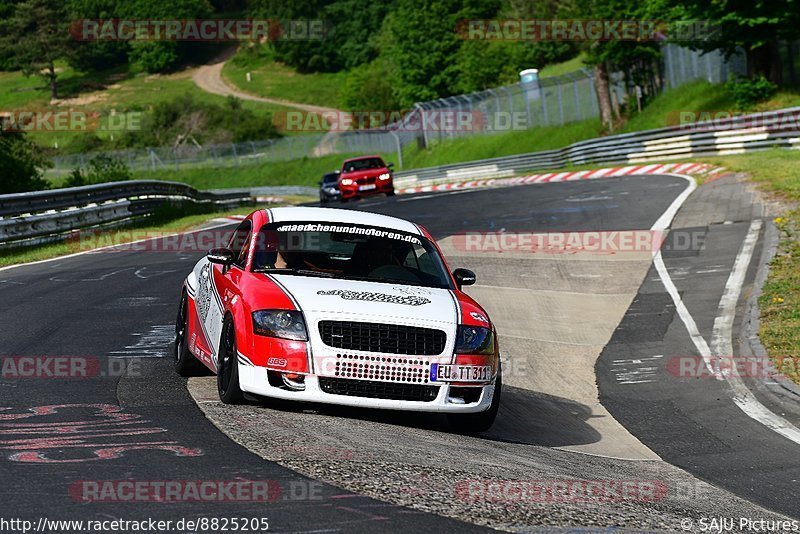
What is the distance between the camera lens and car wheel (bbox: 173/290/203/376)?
9.62 m

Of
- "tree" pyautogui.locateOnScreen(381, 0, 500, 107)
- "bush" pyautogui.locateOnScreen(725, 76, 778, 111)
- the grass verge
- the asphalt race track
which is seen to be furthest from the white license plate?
"tree" pyautogui.locateOnScreen(381, 0, 500, 107)

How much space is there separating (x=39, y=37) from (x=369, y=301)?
5685 inches

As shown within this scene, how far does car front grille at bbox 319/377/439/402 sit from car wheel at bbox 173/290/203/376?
6.96ft

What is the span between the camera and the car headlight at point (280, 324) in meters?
7.86

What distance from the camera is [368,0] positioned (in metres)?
143

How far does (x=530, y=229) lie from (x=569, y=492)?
53.0 ft

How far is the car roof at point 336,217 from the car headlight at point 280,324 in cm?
171

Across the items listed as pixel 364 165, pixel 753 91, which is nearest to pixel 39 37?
pixel 364 165

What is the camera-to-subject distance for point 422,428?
8.54m

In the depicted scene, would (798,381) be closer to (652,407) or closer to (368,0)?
(652,407)

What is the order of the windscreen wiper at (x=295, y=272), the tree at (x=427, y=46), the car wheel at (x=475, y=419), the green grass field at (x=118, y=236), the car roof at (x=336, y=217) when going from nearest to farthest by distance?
the car wheel at (x=475, y=419)
the windscreen wiper at (x=295, y=272)
the car roof at (x=336, y=217)
the green grass field at (x=118, y=236)
the tree at (x=427, y=46)

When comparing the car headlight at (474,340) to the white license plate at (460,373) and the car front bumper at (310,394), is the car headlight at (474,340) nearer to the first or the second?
the white license plate at (460,373)

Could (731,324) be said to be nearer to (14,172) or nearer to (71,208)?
(71,208)

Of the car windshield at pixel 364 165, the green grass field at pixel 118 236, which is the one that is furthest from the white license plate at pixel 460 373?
the car windshield at pixel 364 165
